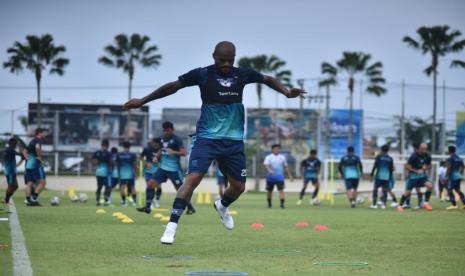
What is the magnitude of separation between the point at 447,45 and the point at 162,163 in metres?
41.3

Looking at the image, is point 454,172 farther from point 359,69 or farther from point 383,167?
point 359,69

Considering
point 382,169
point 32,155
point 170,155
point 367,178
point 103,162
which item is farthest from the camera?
point 367,178

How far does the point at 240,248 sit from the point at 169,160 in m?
10.3

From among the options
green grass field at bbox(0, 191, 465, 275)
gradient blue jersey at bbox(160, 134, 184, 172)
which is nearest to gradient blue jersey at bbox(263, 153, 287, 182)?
gradient blue jersey at bbox(160, 134, 184, 172)

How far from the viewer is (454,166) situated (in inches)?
1107

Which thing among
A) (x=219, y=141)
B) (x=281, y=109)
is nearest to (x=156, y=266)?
(x=219, y=141)

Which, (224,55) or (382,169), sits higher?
(224,55)

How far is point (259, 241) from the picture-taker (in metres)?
13.1

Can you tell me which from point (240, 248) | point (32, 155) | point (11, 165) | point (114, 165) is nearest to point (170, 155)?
point (32, 155)

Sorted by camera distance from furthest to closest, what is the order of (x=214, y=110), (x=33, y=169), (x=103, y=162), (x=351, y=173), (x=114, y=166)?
(x=114, y=166) → (x=351, y=173) → (x=103, y=162) → (x=33, y=169) → (x=214, y=110)

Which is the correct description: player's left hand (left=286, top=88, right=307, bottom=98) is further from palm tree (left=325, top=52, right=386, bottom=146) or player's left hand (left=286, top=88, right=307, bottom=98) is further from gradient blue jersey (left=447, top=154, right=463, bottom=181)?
palm tree (left=325, top=52, right=386, bottom=146)

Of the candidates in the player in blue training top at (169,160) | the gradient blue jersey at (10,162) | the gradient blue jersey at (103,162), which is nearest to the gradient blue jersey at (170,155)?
the player in blue training top at (169,160)

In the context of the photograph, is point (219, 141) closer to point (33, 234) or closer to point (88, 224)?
point (33, 234)

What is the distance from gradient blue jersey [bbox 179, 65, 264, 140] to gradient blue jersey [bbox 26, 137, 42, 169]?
49.7 ft
